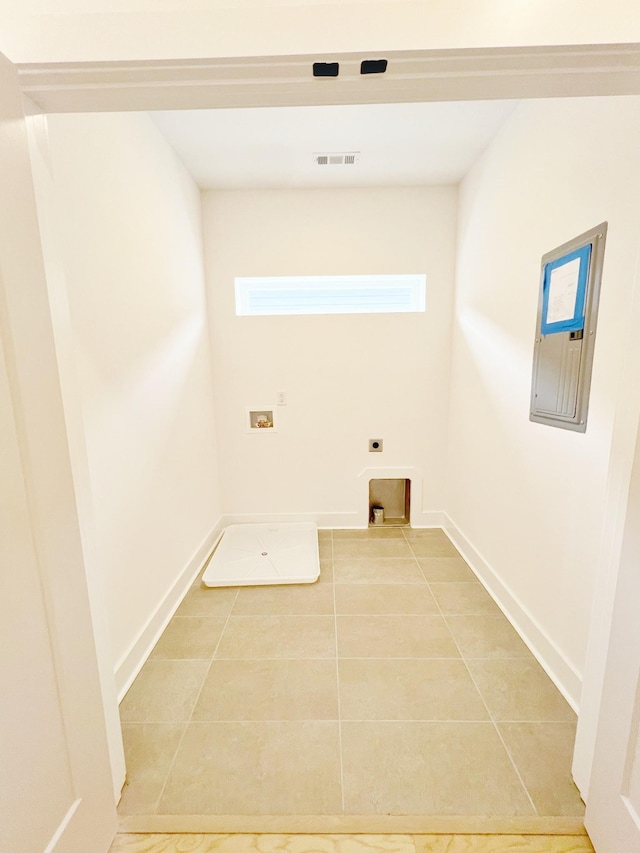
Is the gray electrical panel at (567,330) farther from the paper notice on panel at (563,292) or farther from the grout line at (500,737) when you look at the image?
the grout line at (500,737)

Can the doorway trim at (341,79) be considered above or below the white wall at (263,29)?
below

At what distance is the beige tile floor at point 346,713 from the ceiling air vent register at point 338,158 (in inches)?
104

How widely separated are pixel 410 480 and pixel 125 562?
6.85ft

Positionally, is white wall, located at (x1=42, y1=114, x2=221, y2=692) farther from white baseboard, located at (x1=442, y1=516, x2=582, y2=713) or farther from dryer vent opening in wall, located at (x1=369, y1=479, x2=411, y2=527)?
white baseboard, located at (x1=442, y1=516, x2=582, y2=713)

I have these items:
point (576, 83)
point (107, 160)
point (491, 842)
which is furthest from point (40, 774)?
point (107, 160)

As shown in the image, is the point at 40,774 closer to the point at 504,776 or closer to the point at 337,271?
the point at 504,776

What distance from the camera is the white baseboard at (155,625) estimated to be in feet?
4.67

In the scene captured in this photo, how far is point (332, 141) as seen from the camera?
77.7 inches

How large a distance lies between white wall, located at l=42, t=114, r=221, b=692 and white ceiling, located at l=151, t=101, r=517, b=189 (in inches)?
8.4

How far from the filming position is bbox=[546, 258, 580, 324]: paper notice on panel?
1311 mm

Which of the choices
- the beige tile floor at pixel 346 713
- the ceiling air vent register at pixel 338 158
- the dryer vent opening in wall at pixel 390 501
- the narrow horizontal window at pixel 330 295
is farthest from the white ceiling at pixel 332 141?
the beige tile floor at pixel 346 713

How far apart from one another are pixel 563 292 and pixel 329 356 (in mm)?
1588

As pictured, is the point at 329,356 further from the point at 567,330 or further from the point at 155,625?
the point at 155,625

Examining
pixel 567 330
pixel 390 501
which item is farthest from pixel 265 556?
pixel 567 330
